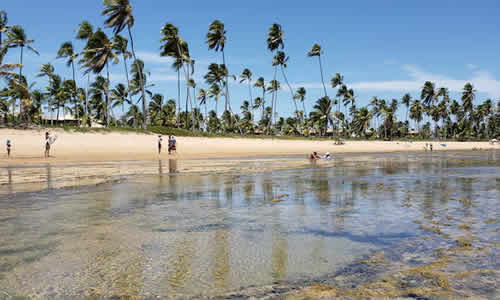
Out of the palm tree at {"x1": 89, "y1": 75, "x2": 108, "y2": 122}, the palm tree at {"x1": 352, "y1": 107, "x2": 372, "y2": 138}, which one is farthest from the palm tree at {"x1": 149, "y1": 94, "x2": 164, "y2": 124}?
the palm tree at {"x1": 352, "y1": 107, "x2": 372, "y2": 138}

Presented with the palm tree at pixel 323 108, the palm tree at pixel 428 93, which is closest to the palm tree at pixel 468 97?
the palm tree at pixel 428 93

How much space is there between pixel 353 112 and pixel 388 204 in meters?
114

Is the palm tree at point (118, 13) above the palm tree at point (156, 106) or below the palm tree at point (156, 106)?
above

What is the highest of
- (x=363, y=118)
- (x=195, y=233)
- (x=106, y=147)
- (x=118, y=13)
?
(x=118, y=13)

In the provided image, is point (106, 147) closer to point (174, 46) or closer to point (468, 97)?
point (174, 46)

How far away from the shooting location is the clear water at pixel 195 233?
12.0 feet

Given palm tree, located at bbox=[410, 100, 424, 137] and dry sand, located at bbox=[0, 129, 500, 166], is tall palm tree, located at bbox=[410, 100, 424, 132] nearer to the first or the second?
palm tree, located at bbox=[410, 100, 424, 137]

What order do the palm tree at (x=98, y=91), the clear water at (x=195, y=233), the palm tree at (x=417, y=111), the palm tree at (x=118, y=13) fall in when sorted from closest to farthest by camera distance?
the clear water at (x=195, y=233), the palm tree at (x=118, y=13), the palm tree at (x=98, y=91), the palm tree at (x=417, y=111)

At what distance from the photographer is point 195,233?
5582mm

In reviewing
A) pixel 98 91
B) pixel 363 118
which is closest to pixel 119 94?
pixel 98 91

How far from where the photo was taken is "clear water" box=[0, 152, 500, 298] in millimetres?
3672

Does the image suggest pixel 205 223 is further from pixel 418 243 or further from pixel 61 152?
pixel 61 152

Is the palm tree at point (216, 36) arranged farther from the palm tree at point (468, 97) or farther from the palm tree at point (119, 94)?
the palm tree at point (468, 97)

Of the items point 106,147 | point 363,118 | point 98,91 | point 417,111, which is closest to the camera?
point 106,147
